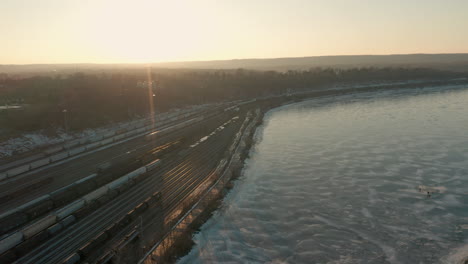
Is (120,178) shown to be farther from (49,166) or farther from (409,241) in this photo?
(409,241)

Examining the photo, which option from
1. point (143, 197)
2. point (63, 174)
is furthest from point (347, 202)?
point (63, 174)

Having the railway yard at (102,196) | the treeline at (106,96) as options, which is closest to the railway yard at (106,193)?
the railway yard at (102,196)

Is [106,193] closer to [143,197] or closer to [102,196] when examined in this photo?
[102,196]

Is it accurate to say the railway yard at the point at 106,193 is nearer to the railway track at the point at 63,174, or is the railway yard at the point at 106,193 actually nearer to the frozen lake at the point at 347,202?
the railway track at the point at 63,174

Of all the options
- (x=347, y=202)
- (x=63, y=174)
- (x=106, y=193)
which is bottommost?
(x=347, y=202)

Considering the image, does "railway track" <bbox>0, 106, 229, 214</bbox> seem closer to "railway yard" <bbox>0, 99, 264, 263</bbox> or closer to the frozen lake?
"railway yard" <bbox>0, 99, 264, 263</bbox>

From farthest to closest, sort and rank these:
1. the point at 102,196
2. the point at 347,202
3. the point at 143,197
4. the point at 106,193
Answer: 1. the point at 347,202
2. the point at 106,193
3. the point at 143,197
4. the point at 102,196

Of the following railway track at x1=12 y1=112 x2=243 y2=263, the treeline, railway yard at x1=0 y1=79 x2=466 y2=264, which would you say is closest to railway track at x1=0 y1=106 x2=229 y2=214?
railway yard at x1=0 y1=79 x2=466 y2=264
